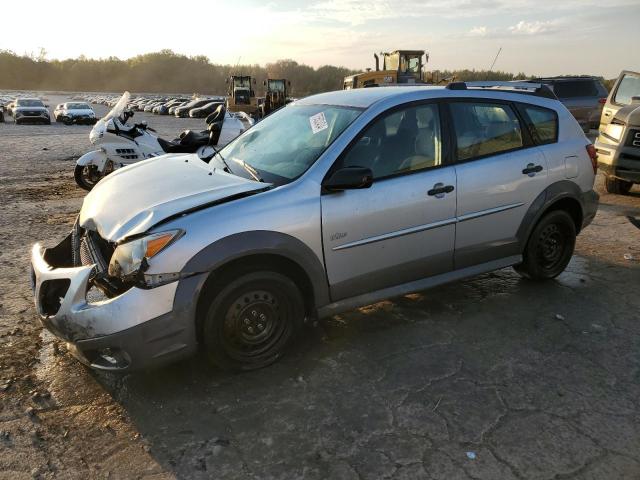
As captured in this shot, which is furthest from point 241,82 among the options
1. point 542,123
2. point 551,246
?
point 551,246

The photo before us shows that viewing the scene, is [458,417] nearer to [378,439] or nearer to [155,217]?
[378,439]

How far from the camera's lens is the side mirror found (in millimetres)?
3254

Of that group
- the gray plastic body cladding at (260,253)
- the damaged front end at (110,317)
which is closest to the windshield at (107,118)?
the damaged front end at (110,317)

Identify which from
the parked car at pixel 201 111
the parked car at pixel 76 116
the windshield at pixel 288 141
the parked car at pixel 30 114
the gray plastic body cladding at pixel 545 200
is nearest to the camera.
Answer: the windshield at pixel 288 141

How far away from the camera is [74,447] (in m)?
2.63

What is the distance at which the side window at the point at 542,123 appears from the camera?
4371 mm

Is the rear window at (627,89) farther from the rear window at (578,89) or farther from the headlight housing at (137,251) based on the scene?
the headlight housing at (137,251)

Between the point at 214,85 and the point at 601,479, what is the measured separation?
145m

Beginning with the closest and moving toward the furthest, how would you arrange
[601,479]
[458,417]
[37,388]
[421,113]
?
[601,479] < [458,417] < [37,388] < [421,113]

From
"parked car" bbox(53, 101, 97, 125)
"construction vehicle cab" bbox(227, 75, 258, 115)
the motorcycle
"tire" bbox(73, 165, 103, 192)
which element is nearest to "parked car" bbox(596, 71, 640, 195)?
the motorcycle

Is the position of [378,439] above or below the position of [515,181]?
below

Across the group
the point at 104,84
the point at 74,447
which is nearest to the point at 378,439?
the point at 74,447

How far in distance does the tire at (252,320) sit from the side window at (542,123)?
257 cm

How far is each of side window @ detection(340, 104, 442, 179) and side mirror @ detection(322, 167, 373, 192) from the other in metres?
0.20
